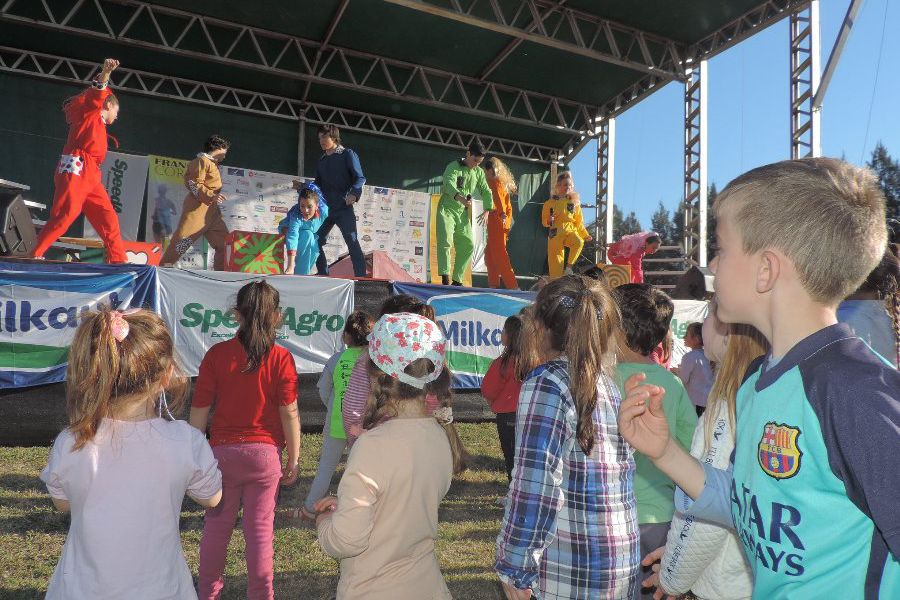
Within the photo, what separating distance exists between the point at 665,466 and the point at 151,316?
1594mm

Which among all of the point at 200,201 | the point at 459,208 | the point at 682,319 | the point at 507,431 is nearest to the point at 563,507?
the point at 507,431

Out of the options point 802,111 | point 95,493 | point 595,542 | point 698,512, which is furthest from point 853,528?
point 802,111

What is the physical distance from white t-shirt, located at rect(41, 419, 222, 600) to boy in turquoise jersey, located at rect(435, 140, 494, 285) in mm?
6072

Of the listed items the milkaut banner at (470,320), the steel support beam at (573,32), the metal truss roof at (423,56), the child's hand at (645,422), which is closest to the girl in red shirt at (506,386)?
the milkaut banner at (470,320)

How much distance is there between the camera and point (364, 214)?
43.8 feet

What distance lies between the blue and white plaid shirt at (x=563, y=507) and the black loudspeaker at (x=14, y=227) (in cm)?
664

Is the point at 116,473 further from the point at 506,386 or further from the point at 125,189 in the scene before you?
the point at 125,189

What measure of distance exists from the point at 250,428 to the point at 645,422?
2.17 metres

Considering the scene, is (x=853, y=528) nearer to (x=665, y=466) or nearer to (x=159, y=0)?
(x=665, y=466)

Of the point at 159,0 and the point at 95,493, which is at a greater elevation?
the point at 159,0

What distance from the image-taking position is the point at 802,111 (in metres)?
11.3

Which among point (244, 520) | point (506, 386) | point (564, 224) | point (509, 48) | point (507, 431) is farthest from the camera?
point (509, 48)

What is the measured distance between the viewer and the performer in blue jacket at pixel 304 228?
768 cm

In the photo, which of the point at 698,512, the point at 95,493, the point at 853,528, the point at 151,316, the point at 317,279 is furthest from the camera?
the point at 317,279
